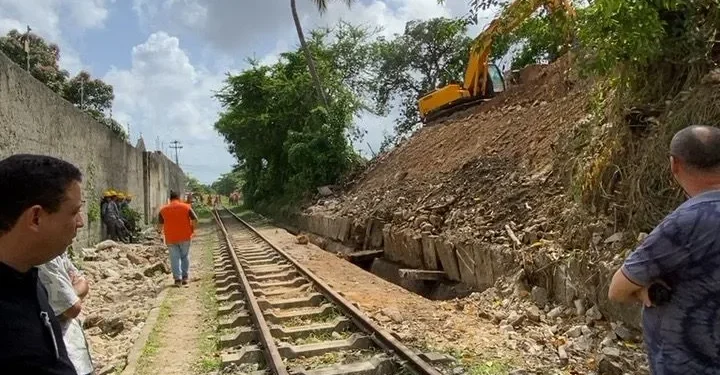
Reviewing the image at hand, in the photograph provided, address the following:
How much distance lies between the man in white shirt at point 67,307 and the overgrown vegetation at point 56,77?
72.3 ft

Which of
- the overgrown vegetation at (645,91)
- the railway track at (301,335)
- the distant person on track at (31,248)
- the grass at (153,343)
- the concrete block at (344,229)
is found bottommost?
the grass at (153,343)

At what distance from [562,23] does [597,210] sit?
223 cm

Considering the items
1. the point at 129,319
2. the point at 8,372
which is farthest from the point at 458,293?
the point at 8,372

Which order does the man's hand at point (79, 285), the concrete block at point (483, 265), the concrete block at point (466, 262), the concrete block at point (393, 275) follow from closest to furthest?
the man's hand at point (79, 285)
the concrete block at point (483, 265)
the concrete block at point (466, 262)
the concrete block at point (393, 275)

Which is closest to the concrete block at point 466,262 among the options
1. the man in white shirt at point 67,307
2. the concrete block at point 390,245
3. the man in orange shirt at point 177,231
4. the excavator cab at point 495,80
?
the concrete block at point 390,245

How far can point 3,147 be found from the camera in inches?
345

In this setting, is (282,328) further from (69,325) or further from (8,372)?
(8,372)

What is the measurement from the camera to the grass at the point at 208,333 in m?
5.85

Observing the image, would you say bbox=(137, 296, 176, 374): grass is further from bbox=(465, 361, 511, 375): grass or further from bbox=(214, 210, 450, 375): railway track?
bbox=(465, 361, 511, 375): grass

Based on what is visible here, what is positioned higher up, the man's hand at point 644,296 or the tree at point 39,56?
the tree at point 39,56

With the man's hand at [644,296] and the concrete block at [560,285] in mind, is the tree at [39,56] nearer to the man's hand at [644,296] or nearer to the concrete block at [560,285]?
the concrete block at [560,285]

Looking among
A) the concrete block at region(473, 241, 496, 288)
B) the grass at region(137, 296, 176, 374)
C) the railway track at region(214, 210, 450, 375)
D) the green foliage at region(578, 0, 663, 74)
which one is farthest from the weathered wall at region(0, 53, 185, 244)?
the green foliage at region(578, 0, 663, 74)

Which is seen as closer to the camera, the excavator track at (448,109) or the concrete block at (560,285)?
the concrete block at (560,285)

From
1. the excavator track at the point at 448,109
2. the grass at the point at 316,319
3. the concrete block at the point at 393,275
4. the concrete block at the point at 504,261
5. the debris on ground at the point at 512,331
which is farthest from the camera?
the excavator track at the point at 448,109
